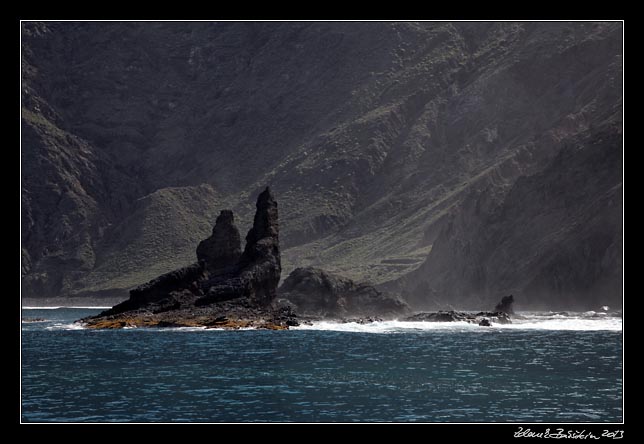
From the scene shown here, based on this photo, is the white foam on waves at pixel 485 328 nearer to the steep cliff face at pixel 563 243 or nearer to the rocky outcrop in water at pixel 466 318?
the rocky outcrop in water at pixel 466 318

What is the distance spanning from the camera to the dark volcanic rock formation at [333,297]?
490ft

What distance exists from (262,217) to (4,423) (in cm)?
10365

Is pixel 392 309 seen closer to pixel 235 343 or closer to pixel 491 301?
pixel 491 301

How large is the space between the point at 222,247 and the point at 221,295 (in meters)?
19.1

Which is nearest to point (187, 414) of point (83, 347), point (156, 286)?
point (83, 347)

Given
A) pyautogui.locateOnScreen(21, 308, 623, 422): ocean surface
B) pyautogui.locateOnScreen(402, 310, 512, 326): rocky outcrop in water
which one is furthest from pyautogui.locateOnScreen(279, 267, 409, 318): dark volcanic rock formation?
pyautogui.locateOnScreen(21, 308, 623, 422): ocean surface

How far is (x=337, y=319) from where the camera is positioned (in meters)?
147

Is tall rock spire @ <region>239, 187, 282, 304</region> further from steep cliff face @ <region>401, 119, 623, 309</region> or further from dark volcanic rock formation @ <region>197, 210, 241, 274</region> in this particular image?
steep cliff face @ <region>401, 119, 623, 309</region>

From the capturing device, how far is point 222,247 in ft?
486
